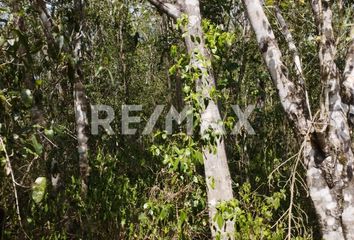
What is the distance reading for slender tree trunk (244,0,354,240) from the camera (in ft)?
10.2

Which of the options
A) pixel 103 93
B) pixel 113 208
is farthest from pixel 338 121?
pixel 103 93

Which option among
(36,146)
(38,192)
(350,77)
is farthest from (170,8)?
(38,192)

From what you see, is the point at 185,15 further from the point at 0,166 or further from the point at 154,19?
the point at 154,19

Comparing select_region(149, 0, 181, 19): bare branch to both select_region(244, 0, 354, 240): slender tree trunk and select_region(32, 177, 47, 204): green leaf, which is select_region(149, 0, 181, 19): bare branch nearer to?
select_region(244, 0, 354, 240): slender tree trunk

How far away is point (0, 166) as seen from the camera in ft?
7.58

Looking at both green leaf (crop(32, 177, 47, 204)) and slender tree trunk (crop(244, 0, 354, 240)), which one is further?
slender tree trunk (crop(244, 0, 354, 240))

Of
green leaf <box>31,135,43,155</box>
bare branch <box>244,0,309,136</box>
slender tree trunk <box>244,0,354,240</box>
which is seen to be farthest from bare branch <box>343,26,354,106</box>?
green leaf <box>31,135,43,155</box>

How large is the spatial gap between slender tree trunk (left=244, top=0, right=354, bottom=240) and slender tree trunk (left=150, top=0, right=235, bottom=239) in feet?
1.82

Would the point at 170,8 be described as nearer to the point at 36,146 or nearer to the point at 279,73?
the point at 279,73

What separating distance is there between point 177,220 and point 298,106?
5.65 ft

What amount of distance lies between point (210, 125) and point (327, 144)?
0.90 metres

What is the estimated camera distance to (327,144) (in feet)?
10.3

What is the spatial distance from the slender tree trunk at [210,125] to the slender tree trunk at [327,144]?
21.8 inches

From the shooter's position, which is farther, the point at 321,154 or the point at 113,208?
the point at 113,208
